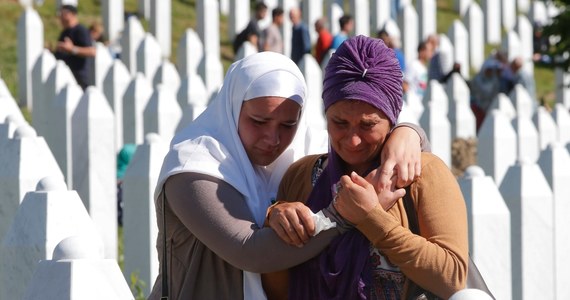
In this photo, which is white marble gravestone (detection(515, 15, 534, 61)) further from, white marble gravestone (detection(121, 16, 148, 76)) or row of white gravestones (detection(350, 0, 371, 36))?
white marble gravestone (detection(121, 16, 148, 76))

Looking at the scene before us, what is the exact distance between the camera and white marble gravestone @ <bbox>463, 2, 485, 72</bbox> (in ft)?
71.9

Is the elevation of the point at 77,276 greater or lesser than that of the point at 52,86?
lesser

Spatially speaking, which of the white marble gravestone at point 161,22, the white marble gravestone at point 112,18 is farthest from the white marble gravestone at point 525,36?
the white marble gravestone at point 112,18

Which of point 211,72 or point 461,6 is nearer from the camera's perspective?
point 211,72

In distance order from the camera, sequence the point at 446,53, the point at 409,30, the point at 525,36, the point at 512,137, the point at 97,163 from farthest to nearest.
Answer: the point at 525,36, the point at 409,30, the point at 446,53, the point at 512,137, the point at 97,163

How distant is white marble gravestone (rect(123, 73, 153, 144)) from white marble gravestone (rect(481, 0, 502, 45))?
13596 millimetres

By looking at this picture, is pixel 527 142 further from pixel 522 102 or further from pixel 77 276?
pixel 77 276

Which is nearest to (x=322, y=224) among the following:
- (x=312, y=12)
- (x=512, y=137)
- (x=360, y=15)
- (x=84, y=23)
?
(x=512, y=137)

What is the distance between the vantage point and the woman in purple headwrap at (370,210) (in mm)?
3891

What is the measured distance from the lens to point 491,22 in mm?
23531

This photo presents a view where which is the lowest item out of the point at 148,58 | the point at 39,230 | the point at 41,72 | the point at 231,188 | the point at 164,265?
the point at 164,265

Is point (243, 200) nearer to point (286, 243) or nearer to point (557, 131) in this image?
point (286, 243)

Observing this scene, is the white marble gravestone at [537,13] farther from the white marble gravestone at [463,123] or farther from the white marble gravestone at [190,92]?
the white marble gravestone at [190,92]

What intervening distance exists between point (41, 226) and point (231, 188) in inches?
36.6
